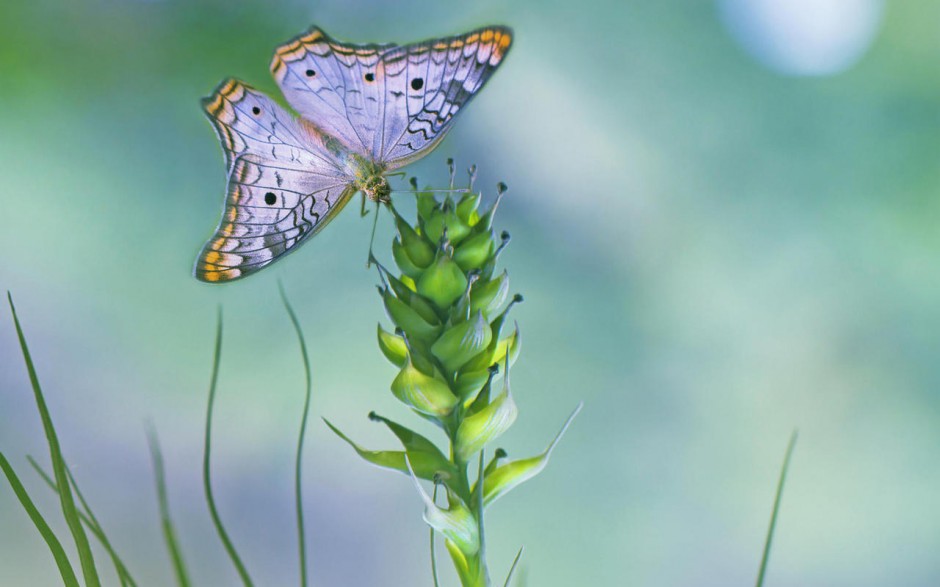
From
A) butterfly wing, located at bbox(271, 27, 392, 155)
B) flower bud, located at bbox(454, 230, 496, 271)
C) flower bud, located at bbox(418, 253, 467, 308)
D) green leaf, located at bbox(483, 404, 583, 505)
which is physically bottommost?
green leaf, located at bbox(483, 404, 583, 505)

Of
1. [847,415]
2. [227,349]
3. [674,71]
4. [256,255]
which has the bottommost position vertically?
[256,255]

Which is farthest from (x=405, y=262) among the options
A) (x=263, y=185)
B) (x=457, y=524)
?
(x=263, y=185)

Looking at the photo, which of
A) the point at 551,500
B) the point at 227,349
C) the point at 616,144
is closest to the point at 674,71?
the point at 616,144

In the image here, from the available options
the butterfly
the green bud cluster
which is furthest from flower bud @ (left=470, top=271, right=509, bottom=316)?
the butterfly

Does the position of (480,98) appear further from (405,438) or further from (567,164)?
(405,438)

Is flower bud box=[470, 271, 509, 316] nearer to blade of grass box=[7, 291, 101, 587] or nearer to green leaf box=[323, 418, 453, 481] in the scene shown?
green leaf box=[323, 418, 453, 481]

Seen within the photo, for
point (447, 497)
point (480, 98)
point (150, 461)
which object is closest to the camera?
point (447, 497)
